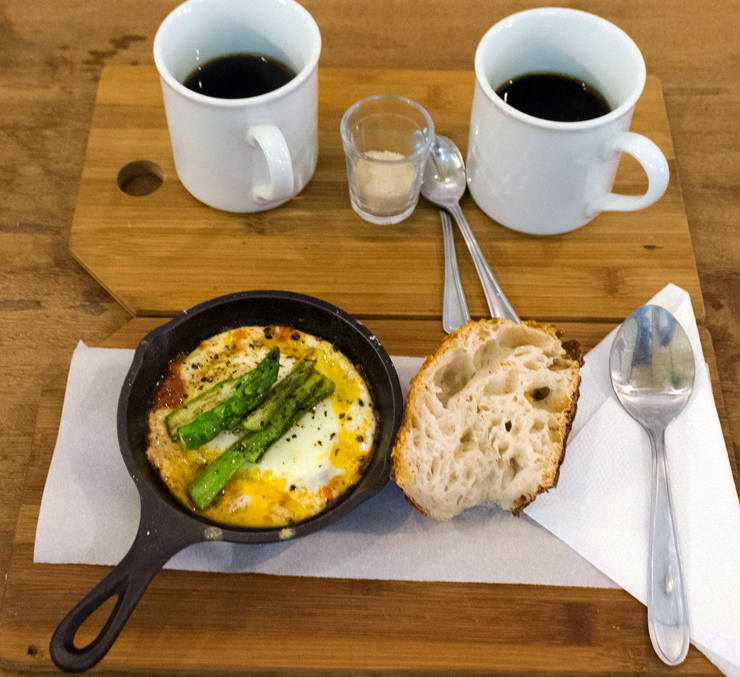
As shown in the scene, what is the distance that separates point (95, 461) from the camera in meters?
1.62

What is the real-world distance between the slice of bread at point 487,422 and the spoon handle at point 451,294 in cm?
20

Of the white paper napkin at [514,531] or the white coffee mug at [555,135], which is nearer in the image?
the white paper napkin at [514,531]

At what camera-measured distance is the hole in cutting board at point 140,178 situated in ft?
6.77

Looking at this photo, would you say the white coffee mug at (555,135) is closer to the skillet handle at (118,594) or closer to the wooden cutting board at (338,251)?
the wooden cutting board at (338,251)

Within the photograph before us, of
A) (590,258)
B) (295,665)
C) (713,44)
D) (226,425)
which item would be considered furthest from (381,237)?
(713,44)

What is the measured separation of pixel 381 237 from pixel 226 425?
73 centimetres

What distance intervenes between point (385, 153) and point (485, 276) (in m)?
0.48

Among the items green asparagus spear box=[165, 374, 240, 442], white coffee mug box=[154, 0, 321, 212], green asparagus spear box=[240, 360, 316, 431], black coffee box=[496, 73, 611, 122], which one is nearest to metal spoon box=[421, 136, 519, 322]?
black coffee box=[496, 73, 611, 122]

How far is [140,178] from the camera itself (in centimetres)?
210

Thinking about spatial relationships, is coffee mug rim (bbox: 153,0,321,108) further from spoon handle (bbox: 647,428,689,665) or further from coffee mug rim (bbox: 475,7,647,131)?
spoon handle (bbox: 647,428,689,665)

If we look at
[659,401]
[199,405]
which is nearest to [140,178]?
[199,405]

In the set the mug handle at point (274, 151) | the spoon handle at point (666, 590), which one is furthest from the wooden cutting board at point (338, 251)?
the spoon handle at point (666, 590)

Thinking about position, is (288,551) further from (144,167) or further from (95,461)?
(144,167)

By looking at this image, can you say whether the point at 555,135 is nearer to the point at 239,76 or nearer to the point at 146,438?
the point at 239,76
